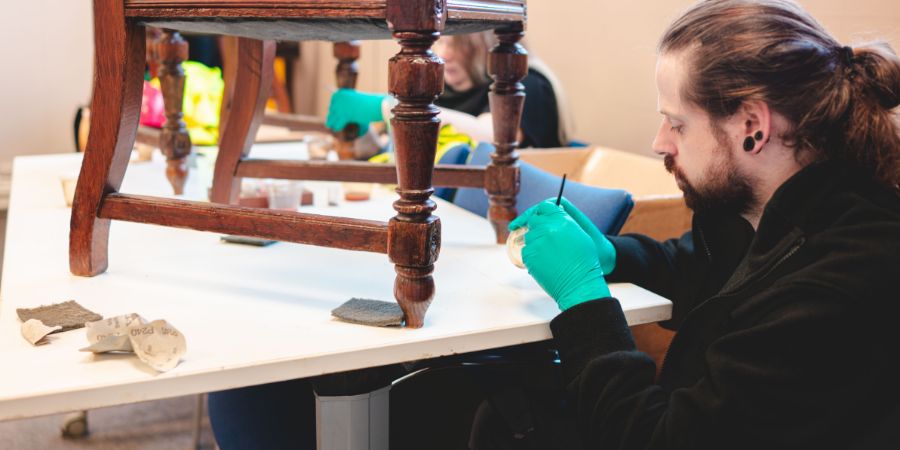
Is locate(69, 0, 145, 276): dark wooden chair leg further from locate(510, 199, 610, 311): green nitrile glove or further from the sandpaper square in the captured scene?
locate(510, 199, 610, 311): green nitrile glove

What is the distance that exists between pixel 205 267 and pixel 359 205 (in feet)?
1.82

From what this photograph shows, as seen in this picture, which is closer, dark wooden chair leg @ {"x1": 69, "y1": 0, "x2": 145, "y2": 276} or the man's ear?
the man's ear

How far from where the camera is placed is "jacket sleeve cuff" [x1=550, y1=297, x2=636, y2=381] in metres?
1.00

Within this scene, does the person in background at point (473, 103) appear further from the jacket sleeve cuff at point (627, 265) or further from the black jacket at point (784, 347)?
the black jacket at point (784, 347)

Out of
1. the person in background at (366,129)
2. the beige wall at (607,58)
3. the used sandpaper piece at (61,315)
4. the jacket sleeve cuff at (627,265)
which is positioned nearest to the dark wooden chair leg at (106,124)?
the used sandpaper piece at (61,315)

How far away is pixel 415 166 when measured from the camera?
97 centimetres

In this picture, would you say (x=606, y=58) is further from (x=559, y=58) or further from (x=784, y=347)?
(x=784, y=347)

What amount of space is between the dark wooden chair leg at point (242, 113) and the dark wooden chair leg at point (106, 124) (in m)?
0.40

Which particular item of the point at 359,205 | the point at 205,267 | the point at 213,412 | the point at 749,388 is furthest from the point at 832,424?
the point at 359,205

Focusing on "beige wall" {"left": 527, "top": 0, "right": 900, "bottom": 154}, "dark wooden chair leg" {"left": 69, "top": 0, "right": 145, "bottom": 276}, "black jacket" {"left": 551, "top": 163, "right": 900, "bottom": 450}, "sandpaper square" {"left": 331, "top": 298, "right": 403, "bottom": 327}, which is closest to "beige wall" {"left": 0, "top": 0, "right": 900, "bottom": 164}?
"beige wall" {"left": 527, "top": 0, "right": 900, "bottom": 154}

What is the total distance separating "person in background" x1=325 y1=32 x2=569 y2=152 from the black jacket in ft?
4.16

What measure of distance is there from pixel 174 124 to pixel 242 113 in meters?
0.22

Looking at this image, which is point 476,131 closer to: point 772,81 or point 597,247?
point 597,247

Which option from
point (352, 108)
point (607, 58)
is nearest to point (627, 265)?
point (352, 108)
